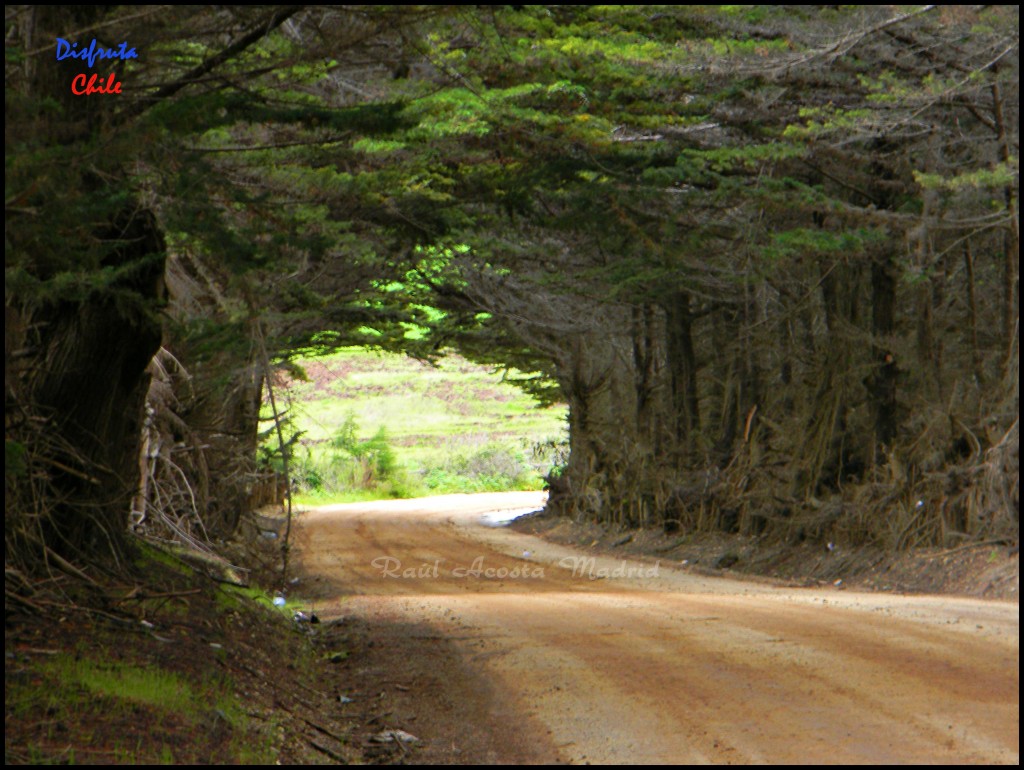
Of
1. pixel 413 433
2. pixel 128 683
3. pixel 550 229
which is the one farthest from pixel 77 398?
pixel 413 433

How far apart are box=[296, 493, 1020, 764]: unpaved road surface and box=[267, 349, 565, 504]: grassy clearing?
85.4 feet

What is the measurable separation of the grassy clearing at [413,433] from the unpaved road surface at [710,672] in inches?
1024

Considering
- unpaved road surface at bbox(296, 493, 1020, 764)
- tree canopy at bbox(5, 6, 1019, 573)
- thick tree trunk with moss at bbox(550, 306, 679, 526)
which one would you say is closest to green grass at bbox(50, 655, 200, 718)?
tree canopy at bbox(5, 6, 1019, 573)

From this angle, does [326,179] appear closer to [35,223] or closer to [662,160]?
[35,223]

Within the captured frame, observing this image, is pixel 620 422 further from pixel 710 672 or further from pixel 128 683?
pixel 128 683

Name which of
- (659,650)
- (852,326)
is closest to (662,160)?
(852,326)

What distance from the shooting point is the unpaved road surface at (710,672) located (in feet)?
21.9

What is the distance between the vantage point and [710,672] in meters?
8.93

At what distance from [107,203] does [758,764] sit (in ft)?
16.0

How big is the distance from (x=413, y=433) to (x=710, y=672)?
221 feet

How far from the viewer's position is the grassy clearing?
5366 centimetres

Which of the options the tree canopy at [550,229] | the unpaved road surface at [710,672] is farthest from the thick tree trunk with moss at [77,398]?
the unpaved road surface at [710,672]

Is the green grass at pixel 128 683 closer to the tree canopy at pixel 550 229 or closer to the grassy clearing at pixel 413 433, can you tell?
the tree canopy at pixel 550 229

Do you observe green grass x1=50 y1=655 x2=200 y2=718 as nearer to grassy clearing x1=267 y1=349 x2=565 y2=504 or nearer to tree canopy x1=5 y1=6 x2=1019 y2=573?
tree canopy x1=5 y1=6 x2=1019 y2=573
